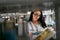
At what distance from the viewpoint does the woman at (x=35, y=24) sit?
2027mm

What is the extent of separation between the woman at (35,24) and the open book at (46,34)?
0.10ft

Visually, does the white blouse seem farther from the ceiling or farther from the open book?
the ceiling

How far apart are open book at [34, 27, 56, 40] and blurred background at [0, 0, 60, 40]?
0.04 m

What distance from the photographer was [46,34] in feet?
6.73

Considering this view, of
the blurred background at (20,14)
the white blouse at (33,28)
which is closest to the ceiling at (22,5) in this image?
the blurred background at (20,14)

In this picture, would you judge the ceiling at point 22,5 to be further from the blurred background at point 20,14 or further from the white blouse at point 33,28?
the white blouse at point 33,28

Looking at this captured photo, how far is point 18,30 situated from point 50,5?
1.16 ft

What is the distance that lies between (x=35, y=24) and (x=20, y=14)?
0.16 m

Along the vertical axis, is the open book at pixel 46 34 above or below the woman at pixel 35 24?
below

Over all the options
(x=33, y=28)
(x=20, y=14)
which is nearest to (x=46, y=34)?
(x=33, y=28)

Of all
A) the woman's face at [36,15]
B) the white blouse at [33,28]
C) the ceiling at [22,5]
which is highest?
the ceiling at [22,5]

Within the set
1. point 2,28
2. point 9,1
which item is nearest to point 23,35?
point 2,28

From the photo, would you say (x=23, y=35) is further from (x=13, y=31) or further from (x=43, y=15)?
(x=43, y=15)

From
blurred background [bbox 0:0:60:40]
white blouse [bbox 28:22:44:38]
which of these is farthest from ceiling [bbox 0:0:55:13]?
white blouse [bbox 28:22:44:38]
